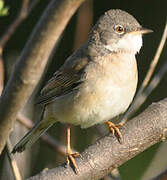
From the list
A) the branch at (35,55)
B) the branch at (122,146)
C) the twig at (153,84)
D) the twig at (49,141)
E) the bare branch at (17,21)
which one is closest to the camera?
the branch at (35,55)

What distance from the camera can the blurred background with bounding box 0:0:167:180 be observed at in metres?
5.26

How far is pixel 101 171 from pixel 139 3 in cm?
385

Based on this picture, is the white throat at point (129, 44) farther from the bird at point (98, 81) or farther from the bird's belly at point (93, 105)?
the bird's belly at point (93, 105)

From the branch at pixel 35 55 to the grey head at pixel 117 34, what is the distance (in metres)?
2.39

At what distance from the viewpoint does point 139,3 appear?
20.6 ft

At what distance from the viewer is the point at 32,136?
4.25 meters

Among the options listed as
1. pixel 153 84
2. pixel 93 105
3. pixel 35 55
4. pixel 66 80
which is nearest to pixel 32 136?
pixel 66 80

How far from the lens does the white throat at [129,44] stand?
4117 mm

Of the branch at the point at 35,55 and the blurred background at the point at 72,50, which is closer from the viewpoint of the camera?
the branch at the point at 35,55

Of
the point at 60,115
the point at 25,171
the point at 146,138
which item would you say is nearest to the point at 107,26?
the point at 60,115

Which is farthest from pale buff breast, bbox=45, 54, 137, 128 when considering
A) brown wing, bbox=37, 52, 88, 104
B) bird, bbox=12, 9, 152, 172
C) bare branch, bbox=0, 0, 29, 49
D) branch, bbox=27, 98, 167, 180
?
bare branch, bbox=0, 0, 29, 49

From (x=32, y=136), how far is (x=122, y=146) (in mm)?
1376

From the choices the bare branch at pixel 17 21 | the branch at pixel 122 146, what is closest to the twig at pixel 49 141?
the bare branch at pixel 17 21

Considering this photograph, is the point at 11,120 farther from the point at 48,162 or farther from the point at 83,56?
the point at 48,162
